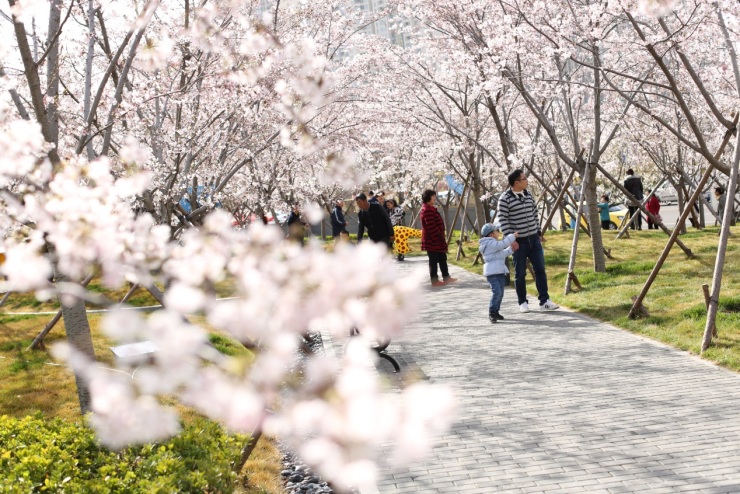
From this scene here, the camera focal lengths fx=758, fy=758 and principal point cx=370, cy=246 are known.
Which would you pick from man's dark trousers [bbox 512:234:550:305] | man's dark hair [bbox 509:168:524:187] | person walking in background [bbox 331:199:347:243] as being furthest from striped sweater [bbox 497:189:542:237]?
person walking in background [bbox 331:199:347:243]

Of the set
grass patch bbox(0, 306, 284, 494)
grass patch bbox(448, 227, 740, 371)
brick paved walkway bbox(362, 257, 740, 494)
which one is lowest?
grass patch bbox(0, 306, 284, 494)

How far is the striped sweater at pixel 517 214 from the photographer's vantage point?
10.4 metres

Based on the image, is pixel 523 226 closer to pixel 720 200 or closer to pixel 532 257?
pixel 532 257

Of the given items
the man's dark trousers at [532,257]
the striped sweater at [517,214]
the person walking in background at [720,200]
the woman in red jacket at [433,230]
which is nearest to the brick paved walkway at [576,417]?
the man's dark trousers at [532,257]

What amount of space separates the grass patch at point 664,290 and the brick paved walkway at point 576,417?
0.33 metres

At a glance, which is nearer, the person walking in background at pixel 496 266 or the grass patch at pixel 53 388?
the grass patch at pixel 53 388

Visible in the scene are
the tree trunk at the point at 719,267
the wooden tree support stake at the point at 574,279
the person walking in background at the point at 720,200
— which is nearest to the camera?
the tree trunk at the point at 719,267

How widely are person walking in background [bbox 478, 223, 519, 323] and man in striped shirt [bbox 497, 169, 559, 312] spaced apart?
20cm

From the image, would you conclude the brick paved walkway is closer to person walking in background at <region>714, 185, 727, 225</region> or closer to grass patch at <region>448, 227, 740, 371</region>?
grass patch at <region>448, 227, 740, 371</region>

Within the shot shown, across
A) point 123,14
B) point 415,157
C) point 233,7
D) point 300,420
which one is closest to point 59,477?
point 300,420

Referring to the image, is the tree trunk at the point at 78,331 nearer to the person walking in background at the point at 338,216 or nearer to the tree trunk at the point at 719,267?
the tree trunk at the point at 719,267

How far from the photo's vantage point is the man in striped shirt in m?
10.4

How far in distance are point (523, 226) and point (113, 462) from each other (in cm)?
705

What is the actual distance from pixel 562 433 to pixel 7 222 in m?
3.96
